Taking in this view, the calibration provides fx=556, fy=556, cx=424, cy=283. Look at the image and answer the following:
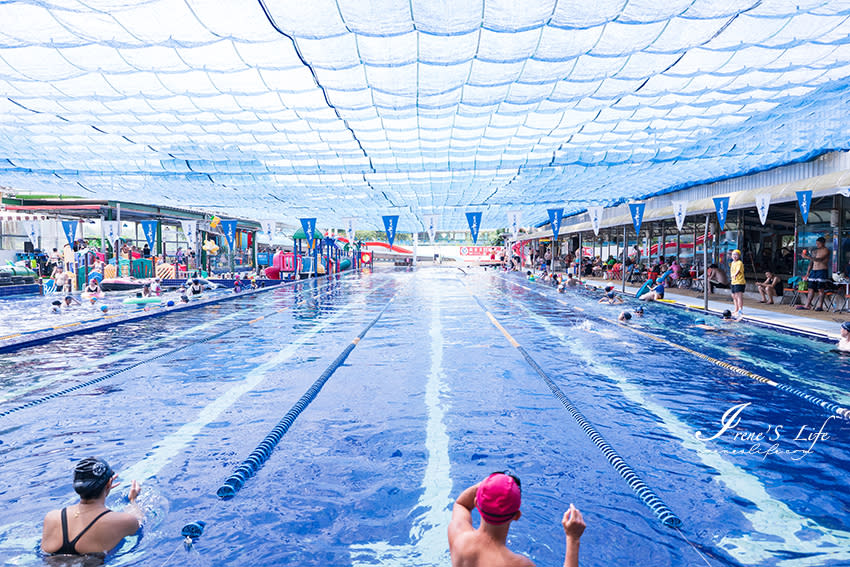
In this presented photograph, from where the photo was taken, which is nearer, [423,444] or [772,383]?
[423,444]

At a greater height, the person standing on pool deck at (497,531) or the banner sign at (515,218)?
the banner sign at (515,218)

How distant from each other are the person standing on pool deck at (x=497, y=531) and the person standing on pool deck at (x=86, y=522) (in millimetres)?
1702

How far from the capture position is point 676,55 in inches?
299

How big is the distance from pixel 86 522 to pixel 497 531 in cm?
197

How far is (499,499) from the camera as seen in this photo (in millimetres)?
1938

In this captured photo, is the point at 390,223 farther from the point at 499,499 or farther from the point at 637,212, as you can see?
the point at 499,499

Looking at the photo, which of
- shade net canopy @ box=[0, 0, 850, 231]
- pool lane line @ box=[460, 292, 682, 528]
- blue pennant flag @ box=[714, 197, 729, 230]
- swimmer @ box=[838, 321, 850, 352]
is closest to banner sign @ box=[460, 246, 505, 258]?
shade net canopy @ box=[0, 0, 850, 231]

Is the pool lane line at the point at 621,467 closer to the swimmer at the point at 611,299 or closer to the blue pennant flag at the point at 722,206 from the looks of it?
the blue pennant flag at the point at 722,206

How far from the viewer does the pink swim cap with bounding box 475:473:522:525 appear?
193 centimetres

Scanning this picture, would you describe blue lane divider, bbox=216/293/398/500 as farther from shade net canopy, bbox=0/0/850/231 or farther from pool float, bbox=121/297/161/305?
pool float, bbox=121/297/161/305

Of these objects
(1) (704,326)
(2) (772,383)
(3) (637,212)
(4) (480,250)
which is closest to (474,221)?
(3) (637,212)

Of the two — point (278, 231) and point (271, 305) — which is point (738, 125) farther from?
point (278, 231)

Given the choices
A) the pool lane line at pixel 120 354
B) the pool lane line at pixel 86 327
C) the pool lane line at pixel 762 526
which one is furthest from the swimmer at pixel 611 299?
the pool lane line at pixel 86 327

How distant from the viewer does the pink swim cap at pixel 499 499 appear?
1.93 meters
